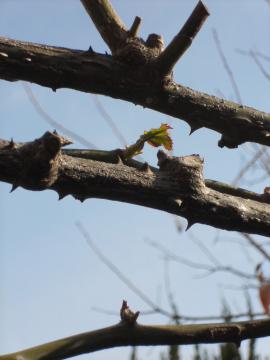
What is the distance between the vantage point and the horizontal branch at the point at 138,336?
880 millimetres

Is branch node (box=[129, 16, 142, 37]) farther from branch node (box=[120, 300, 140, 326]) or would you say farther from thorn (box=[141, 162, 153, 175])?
branch node (box=[120, 300, 140, 326])

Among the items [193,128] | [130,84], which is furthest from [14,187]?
[193,128]

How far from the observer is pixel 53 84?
3.29 ft

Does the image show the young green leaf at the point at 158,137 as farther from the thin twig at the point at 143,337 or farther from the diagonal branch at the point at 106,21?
the thin twig at the point at 143,337

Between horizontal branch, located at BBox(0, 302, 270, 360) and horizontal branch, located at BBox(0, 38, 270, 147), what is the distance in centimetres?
35

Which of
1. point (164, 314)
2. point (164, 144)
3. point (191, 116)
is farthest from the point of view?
point (164, 314)

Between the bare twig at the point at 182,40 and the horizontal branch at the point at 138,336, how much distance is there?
1.37 ft

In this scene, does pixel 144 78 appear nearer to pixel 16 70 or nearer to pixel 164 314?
pixel 16 70

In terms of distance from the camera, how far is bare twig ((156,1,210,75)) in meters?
1.04

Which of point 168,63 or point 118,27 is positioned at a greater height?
point 118,27

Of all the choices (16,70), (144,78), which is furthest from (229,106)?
(16,70)

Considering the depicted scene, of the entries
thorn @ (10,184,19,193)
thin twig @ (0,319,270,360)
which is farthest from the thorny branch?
thin twig @ (0,319,270,360)

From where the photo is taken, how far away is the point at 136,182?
0.95m

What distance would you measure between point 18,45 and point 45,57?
1.8 inches
